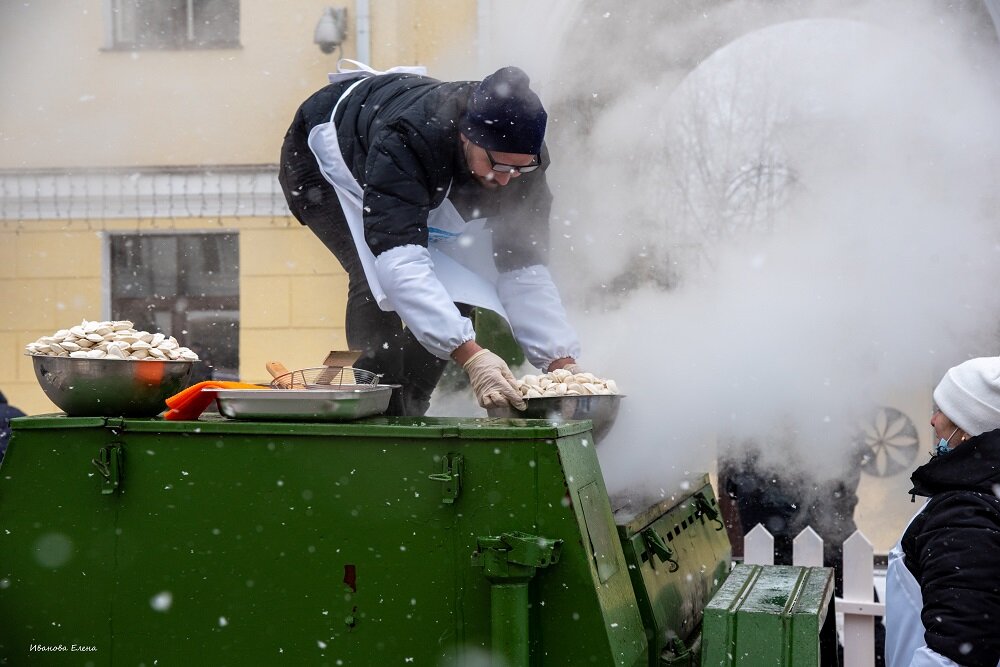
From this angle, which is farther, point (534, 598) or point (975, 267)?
point (975, 267)

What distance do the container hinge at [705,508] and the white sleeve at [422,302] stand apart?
106 centimetres

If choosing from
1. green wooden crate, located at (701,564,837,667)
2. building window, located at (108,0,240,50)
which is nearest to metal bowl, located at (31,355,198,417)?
green wooden crate, located at (701,564,837,667)

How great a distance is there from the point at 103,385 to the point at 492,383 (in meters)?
1.06

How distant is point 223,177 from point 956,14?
5.18m

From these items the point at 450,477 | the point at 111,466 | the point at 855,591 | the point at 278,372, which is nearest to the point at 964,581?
the point at 450,477

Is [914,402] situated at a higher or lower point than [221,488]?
lower

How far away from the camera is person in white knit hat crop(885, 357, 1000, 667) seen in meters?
2.20

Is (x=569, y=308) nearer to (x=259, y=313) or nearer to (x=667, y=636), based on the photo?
(x=667, y=636)

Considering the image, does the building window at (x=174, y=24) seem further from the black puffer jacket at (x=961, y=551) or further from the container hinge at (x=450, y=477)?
the black puffer jacket at (x=961, y=551)

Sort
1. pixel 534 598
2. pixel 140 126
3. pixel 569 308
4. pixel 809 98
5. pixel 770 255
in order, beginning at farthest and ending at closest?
pixel 140 126 → pixel 809 98 → pixel 770 255 → pixel 569 308 → pixel 534 598

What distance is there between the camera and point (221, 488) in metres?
2.37

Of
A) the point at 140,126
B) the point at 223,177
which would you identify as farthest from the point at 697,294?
the point at 140,126

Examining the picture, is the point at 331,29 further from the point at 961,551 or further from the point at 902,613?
the point at 961,551

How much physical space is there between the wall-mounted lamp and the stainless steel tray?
18.2 ft
